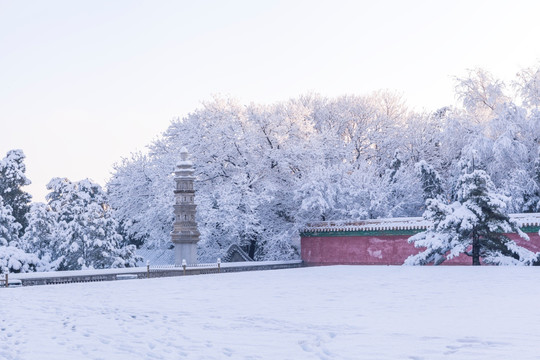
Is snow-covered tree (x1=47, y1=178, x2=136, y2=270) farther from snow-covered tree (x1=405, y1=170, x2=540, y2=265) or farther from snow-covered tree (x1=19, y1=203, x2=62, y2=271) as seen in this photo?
snow-covered tree (x1=405, y1=170, x2=540, y2=265)

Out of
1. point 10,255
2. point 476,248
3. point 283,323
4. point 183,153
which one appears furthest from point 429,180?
point 283,323

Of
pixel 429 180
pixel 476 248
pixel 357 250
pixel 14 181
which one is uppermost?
pixel 14 181

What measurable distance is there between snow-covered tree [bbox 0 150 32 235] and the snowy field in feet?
78.0

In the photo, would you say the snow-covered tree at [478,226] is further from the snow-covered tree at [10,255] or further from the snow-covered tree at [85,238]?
the snow-covered tree at [10,255]

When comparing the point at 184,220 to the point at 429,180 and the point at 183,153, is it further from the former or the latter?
the point at 429,180

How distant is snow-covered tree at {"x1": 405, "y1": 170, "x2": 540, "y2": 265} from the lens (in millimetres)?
24578

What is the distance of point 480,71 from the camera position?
128ft

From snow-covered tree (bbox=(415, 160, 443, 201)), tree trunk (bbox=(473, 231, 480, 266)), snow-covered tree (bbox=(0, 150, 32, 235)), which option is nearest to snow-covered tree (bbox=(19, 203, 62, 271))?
snow-covered tree (bbox=(0, 150, 32, 235))

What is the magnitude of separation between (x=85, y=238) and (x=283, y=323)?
24.1 m

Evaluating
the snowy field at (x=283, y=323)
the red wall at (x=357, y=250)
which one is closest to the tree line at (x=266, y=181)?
the red wall at (x=357, y=250)

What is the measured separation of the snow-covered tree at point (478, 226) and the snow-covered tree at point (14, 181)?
2422cm

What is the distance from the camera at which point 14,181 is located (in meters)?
38.4

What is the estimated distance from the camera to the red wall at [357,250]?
110 feet

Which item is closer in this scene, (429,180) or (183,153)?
(183,153)
